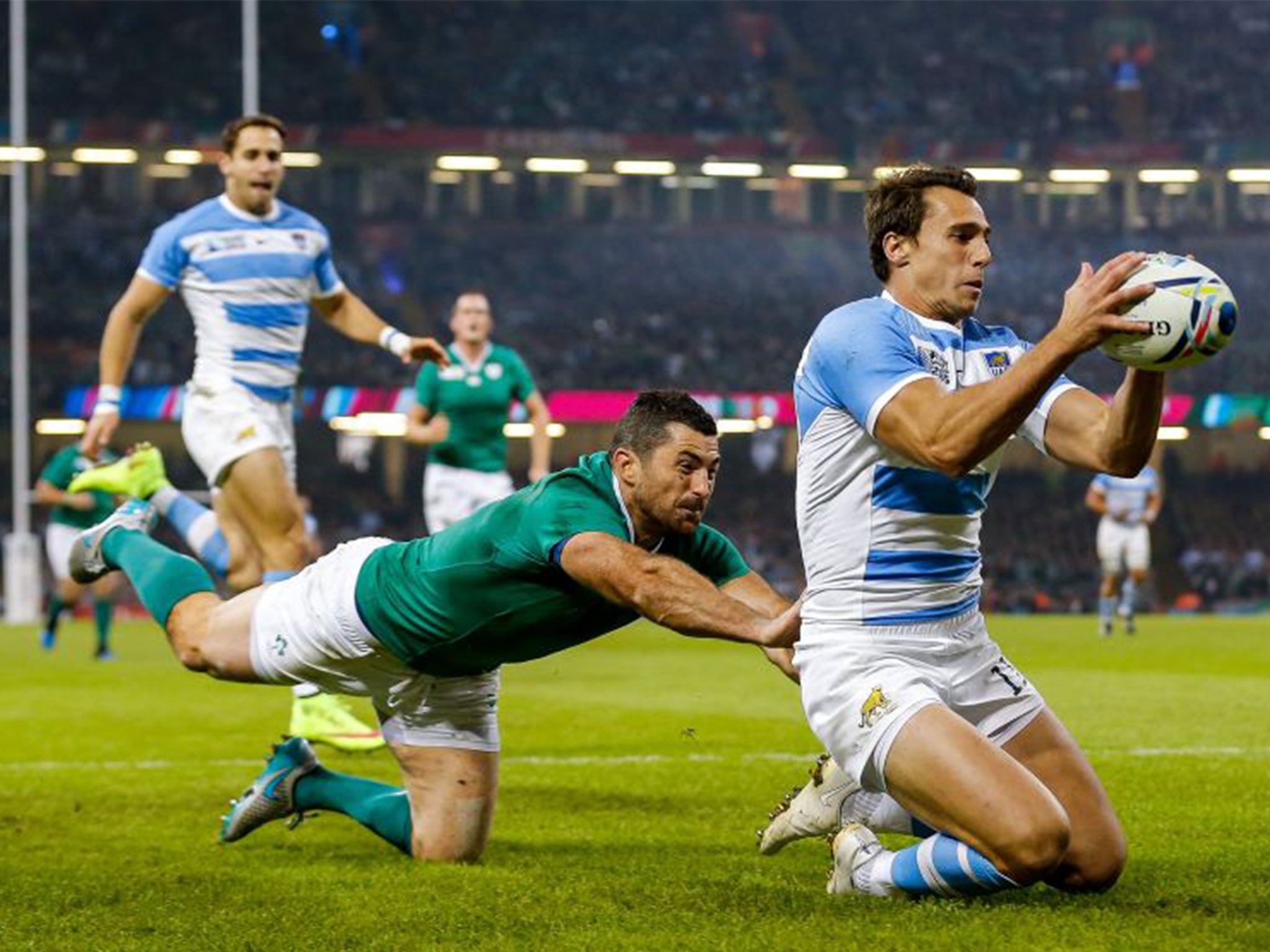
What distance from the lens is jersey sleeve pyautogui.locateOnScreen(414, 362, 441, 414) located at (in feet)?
40.9

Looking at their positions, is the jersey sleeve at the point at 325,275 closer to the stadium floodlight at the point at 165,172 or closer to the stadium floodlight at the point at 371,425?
the stadium floodlight at the point at 371,425

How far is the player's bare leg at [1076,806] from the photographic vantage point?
4.71 m

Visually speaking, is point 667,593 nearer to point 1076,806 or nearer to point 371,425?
point 1076,806

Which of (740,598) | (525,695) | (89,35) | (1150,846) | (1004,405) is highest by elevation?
(89,35)

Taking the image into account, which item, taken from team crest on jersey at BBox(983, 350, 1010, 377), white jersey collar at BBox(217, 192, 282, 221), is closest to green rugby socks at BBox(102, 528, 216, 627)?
team crest on jersey at BBox(983, 350, 1010, 377)

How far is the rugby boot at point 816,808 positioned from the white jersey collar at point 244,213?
14.0ft

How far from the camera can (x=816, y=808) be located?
5.30 m

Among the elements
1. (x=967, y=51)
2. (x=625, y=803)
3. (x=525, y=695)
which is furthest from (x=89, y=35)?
(x=625, y=803)

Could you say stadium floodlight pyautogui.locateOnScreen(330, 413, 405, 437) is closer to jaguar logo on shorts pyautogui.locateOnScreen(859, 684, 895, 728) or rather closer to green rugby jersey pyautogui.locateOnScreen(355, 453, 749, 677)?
green rugby jersey pyautogui.locateOnScreen(355, 453, 749, 677)

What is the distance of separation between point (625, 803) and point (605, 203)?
3081 centimetres

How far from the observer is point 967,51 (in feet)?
127

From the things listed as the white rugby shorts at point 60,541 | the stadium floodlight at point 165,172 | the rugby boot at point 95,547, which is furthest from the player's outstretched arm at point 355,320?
the stadium floodlight at point 165,172

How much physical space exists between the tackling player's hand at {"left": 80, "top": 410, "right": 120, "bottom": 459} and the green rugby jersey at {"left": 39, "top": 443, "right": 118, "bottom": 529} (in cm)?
725

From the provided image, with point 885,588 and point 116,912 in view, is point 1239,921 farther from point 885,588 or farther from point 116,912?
point 116,912
